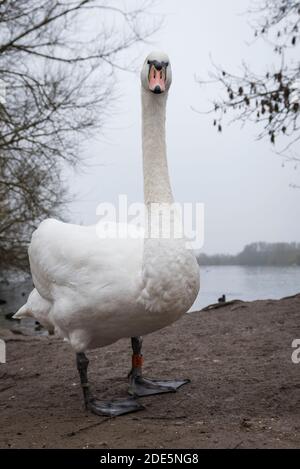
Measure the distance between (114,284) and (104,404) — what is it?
993 mm

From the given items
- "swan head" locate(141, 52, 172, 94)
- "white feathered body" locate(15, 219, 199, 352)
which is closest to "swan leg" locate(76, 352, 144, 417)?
"white feathered body" locate(15, 219, 199, 352)

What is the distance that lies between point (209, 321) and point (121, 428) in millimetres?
3691

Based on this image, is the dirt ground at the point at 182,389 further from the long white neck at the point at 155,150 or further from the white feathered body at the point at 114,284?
the long white neck at the point at 155,150

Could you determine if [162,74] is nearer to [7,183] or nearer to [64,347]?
[64,347]

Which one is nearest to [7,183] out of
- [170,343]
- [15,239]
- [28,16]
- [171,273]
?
[15,239]

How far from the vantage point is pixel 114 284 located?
339 cm

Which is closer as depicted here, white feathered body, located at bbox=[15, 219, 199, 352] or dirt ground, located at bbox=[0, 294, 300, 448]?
dirt ground, located at bbox=[0, 294, 300, 448]

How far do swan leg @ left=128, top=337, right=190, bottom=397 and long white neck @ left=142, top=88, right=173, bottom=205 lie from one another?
124 cm

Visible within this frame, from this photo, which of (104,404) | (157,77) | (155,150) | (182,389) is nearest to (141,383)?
(182,389)

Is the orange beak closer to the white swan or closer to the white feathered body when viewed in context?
the white swan

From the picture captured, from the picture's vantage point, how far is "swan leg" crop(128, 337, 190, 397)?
13.8 feet

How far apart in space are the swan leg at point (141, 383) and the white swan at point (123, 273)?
0.31 meters

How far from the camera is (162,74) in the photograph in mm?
3533

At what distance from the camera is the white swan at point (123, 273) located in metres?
3.39
